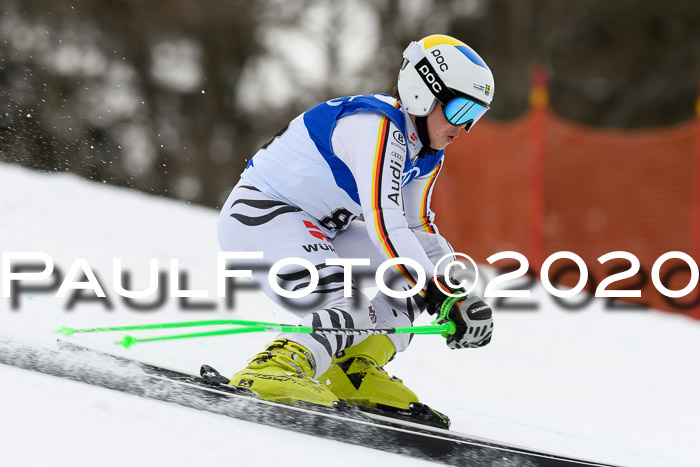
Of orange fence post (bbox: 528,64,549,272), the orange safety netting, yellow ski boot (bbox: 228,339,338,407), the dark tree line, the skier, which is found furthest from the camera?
the dark tree line

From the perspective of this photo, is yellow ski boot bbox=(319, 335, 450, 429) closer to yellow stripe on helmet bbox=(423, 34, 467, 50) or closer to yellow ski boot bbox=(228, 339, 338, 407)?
yellow ski boot bbox=(228, 339, 338, 407)

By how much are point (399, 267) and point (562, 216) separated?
6.54 meters

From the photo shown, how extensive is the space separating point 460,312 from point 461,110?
2.43 ft

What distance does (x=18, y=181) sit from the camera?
7680mm

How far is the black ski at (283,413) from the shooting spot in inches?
110

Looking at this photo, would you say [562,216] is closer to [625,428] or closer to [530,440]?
[625,428]

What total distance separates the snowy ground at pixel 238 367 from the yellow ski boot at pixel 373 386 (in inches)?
12.8

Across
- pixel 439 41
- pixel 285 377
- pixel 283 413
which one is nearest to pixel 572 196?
pixel 439 41

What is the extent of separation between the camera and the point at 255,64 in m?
17.6

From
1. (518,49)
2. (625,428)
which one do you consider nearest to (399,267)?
(625,428)

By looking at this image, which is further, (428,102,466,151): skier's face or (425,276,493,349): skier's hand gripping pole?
(428,102,466,151): skier's face

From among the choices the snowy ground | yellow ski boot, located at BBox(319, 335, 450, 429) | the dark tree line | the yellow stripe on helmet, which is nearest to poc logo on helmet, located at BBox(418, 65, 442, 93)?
the yellow stripe on helmet

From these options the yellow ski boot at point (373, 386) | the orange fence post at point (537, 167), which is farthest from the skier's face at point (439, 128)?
the orange fence post at point (537, 167)

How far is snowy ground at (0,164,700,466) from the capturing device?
2.46 metres
